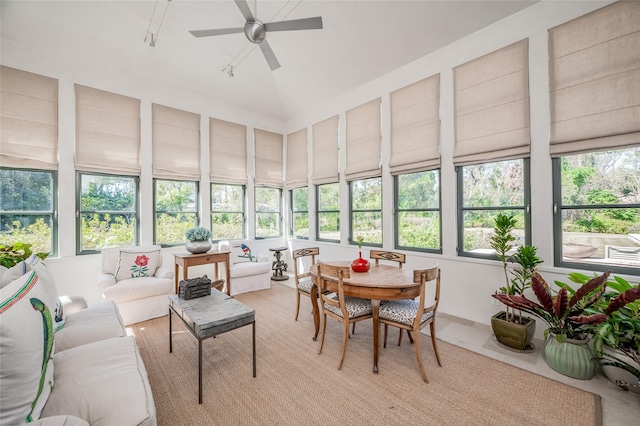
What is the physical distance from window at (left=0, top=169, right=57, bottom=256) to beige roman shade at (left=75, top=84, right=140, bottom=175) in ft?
1.55

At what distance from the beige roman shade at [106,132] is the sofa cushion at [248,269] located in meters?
2.23

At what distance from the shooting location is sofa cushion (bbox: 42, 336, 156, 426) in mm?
1147

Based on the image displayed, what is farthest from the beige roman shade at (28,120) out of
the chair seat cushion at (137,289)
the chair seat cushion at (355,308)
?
the chair seat cushion at (355,308)

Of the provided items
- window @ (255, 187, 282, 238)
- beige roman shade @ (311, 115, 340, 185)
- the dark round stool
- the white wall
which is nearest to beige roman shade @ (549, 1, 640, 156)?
the white wall

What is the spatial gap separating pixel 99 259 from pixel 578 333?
5.76m

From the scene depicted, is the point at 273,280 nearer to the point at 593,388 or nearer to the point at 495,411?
the point at 495,411

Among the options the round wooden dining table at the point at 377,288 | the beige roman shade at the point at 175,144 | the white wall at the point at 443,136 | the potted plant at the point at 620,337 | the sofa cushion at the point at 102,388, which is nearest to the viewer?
the sofa cushion at the point at 102,388

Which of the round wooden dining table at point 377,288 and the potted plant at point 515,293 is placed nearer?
the round wooden dining table at point 377,288

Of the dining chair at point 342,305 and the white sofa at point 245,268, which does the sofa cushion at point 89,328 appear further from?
the white sofa at point 245,268

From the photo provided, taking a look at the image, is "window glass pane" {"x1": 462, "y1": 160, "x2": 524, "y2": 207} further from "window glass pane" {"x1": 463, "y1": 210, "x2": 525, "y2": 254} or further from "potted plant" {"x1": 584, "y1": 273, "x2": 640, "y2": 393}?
"potted plant" {"x1": 584, "y1": 273, "x2": 640, "y2": 393}

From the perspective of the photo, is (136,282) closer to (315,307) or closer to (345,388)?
(315,307)

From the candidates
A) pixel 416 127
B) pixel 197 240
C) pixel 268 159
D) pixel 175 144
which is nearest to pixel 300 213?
pixel 268 159

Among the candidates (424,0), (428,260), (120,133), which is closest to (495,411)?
(428,260)

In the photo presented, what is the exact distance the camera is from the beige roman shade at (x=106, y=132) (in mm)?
3736
